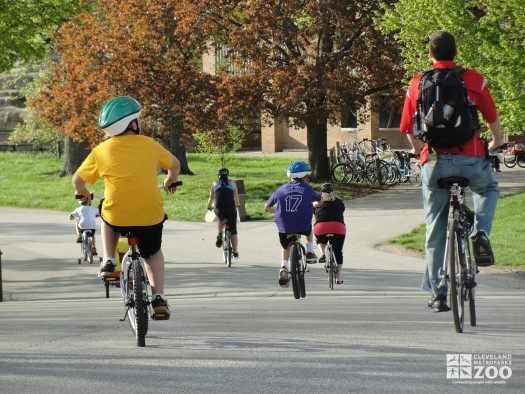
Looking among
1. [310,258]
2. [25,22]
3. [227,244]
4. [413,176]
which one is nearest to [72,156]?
[413,176]

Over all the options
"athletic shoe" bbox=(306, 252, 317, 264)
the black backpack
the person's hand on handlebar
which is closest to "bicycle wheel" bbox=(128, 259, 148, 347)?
the person's hand on handlebar

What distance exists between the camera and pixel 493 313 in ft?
27.9

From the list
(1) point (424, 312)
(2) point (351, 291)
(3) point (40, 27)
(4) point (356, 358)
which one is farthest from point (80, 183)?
(3) point (40, 27)

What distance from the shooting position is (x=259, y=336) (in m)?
7.33

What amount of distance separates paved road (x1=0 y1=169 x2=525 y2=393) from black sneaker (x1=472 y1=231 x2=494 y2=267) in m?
0.54

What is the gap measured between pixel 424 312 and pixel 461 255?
6.70 feet

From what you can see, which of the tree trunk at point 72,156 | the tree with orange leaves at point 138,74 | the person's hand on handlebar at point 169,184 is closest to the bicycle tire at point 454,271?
the person's hand on handlebar at point 169,184

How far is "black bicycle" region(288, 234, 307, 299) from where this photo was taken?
10.8 metres

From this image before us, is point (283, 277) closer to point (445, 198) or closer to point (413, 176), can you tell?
point (445, 198)

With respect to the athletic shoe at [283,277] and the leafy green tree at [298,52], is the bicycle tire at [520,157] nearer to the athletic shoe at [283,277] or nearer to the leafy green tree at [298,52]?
the leafy green tree at [298,52]

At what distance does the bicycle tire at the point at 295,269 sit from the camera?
35.3ft

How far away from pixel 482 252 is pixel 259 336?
5.84ft

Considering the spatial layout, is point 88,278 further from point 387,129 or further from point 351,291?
point 387,129

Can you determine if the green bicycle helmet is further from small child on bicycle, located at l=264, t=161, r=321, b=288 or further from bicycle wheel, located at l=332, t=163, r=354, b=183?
bicycle wheel, located at l=332, t=163, r=354, b=183
